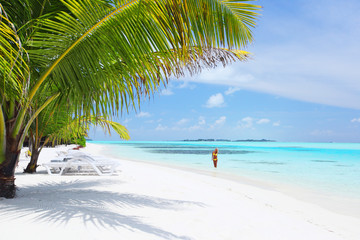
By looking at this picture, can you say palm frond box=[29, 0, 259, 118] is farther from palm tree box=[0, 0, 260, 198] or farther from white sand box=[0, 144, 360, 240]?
white sand box=[0, 144, 360, 240]

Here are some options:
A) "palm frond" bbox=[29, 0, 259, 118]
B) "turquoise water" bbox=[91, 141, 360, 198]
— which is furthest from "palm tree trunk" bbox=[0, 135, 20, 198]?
"turquoise water" bbox=[91, 141, 360, 198]

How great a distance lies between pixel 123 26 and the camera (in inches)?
131

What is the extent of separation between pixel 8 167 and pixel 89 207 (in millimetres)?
1249

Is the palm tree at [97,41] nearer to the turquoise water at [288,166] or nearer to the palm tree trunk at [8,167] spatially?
the palm tree trunk at [8,167]

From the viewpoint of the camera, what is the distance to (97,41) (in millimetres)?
3619

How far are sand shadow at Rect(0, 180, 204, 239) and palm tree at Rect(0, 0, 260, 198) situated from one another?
1.88ft

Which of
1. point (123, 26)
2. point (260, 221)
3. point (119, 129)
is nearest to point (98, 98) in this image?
point (123, 26)

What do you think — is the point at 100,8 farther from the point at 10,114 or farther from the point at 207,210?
the point at 207,210

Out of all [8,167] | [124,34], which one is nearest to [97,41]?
[124,34]

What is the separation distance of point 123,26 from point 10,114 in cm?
212

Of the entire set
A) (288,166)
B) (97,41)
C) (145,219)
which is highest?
(97,41)

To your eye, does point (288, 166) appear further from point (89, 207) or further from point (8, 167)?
point (8, 167)

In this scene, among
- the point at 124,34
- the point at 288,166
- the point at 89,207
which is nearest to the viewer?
the point at 124,34

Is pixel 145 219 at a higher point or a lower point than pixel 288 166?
higher
